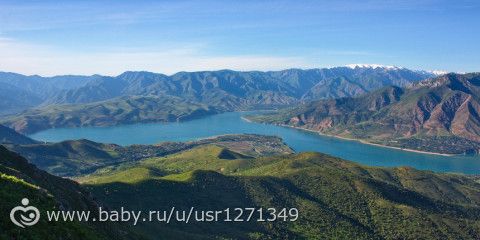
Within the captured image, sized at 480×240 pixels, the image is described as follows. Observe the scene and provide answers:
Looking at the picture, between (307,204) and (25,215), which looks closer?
(25,215)

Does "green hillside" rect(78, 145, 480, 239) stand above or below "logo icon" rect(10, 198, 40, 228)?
below

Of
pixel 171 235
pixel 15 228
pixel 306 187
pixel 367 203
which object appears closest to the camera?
pixel 15 228

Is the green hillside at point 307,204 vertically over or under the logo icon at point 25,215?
under

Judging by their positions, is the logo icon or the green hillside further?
the green hillside

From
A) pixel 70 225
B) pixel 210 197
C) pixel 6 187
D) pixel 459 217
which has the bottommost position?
pixel 459 217

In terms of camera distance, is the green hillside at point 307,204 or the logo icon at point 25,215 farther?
the green hillside at point 307,204

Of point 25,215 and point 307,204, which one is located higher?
point 25,215

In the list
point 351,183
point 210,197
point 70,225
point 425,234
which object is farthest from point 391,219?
point 70,225

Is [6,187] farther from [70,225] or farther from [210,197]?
[210,197]
